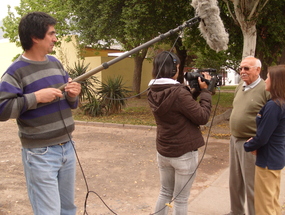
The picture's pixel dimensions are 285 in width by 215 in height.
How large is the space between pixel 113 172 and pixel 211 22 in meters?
3.90

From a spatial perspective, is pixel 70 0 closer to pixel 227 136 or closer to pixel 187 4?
pixel 187 4

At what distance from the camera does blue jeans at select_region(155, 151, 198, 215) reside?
3.12 m

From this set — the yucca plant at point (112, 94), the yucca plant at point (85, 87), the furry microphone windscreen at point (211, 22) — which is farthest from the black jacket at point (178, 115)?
the yucca plant at point (85, 87)

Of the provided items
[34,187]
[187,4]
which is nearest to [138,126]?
[187,4]

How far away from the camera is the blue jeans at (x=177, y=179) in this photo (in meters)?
3.12

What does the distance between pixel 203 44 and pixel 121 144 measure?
268 inches

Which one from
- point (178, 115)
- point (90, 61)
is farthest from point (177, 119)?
point (90, 61)

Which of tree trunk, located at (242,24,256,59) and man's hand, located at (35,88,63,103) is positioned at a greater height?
tree trunk, located at (242,24,256,59)

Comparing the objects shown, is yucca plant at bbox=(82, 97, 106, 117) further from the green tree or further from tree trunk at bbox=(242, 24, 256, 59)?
tree trunk at bbox=(242, 24, 256, 59)

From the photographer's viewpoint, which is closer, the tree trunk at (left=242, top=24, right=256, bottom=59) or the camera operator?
the camera operator

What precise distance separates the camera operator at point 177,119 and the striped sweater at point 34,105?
870 millimetres

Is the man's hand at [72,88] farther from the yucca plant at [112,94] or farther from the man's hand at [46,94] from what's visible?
the yucca plant at [112,94]

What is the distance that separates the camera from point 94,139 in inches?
361

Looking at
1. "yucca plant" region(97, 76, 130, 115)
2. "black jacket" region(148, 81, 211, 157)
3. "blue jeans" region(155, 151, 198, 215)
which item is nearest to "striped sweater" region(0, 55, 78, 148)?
"black jacket" region(148, 81, 211, 157)
